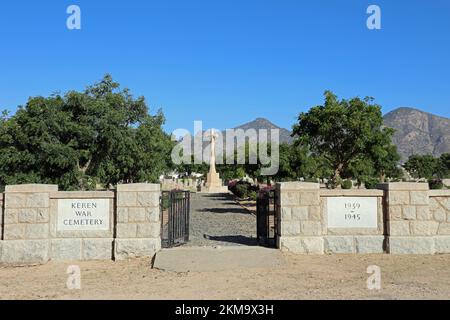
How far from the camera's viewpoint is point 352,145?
764 inches

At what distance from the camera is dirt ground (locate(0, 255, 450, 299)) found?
24.1 feet

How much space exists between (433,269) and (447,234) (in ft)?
6.59

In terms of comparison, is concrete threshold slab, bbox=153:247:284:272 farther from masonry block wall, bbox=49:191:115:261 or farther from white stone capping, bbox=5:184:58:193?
white stone capping, bbox=5:184:58:193

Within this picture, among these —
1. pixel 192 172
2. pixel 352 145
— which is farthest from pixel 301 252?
pixel 192 172

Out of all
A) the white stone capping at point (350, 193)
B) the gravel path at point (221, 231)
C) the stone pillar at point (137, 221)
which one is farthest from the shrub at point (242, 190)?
Answer: the stone pillar at point (137, 221)

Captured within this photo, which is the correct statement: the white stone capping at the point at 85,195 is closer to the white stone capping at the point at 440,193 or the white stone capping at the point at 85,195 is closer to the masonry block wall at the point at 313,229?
the masonry block wall at the point at 313,229

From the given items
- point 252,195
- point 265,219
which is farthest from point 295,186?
point 252,195

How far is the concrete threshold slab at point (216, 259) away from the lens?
9305mm

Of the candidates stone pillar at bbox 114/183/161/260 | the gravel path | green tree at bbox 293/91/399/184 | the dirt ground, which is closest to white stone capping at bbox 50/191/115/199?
stone pillar at bbox 114/183/161/260

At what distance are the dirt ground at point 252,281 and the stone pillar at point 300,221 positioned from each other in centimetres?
35

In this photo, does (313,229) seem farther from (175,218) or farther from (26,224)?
(26,224)

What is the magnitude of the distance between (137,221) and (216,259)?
210 cm

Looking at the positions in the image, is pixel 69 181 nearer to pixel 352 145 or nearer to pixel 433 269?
pixel 352 145
